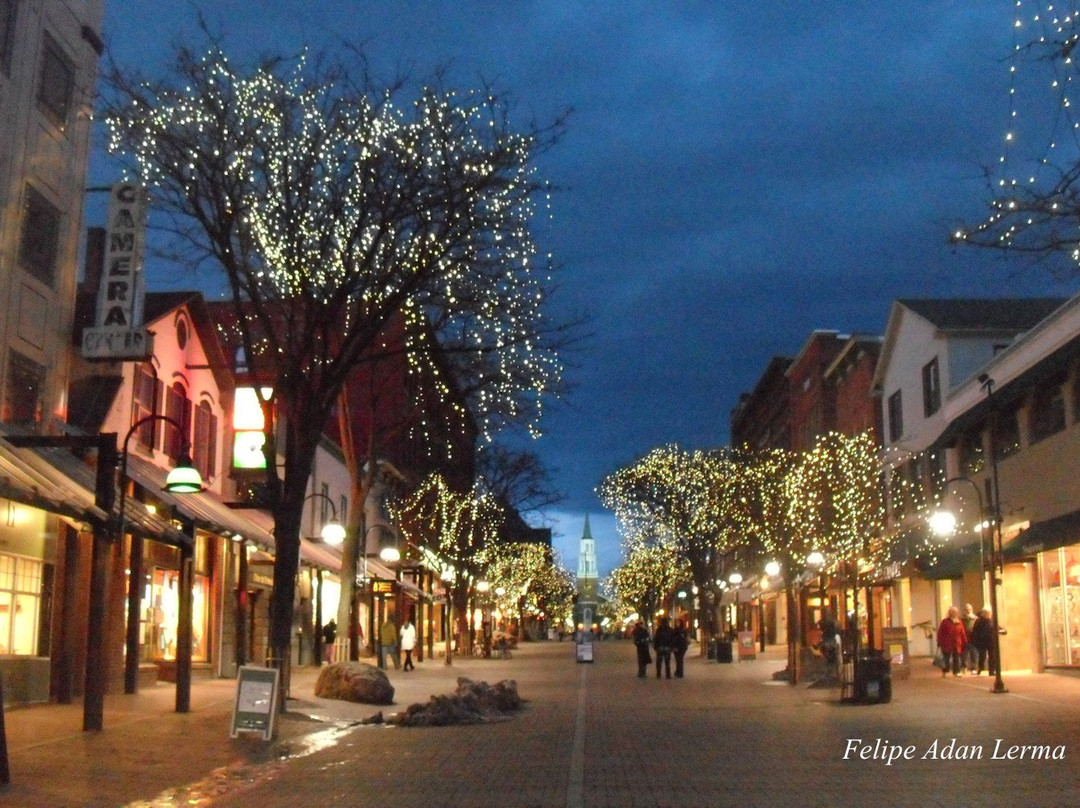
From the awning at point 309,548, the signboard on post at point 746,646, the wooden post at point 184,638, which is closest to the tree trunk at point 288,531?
the wooden post at point 184,638

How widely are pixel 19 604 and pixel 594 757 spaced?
34.5ft

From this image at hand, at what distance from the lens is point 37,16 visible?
896 inches

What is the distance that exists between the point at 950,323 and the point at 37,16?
27291mm

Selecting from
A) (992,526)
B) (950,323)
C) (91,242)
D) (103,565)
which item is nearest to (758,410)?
(950,323)

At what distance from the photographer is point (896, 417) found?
155 feet

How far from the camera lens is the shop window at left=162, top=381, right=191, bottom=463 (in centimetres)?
2980

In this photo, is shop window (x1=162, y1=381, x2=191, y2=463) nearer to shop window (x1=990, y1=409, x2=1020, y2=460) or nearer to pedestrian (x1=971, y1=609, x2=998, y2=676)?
pedestrian (x1=971, y1=609, x2=998, y2=676)

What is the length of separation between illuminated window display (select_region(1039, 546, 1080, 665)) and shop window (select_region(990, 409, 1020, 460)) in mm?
2982

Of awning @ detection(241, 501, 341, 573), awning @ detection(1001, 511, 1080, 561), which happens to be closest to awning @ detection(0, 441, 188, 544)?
awning @ detection(241, 501, 341, 573)

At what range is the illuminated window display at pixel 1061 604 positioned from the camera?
30797mm

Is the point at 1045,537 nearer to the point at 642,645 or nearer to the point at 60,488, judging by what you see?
the point at 642,645

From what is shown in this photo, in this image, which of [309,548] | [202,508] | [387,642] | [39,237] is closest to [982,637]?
[387,642]

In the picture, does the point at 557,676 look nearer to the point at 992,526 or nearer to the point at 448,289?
the point at 992,526

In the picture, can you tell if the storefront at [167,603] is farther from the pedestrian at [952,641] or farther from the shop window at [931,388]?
the shop window at [931,388]
